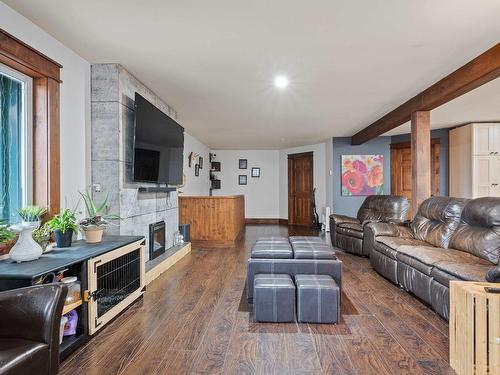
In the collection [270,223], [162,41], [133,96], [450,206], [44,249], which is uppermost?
[162,41]

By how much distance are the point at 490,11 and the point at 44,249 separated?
12.0ft

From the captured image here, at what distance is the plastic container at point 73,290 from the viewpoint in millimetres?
2053

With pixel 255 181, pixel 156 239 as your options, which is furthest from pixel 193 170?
pixel 156 239

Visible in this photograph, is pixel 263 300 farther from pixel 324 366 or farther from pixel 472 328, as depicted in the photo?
pixel 472 328

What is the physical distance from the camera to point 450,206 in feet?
11.3

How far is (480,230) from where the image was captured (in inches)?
114

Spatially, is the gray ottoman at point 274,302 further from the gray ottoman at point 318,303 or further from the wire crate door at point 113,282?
the wire crate door at point 113,282

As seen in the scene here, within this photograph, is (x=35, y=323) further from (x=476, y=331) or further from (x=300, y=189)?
(x=300, y=189)

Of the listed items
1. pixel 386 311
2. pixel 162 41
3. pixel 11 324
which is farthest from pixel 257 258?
pixel 162 41

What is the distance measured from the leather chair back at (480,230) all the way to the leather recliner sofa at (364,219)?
1.60 metres

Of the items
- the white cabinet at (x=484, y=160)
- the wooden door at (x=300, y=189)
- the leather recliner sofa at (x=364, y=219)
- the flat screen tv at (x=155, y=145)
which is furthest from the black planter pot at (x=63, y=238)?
the wooden door at (x=300, y=189)

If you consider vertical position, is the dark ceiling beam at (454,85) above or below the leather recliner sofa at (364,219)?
above

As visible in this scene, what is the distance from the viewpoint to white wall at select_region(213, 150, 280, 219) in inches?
374

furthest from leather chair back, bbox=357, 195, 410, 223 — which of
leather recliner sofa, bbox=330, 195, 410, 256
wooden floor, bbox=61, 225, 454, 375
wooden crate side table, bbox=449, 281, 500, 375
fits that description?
wooden crate side table, bbox=449, 281, 500, 375
